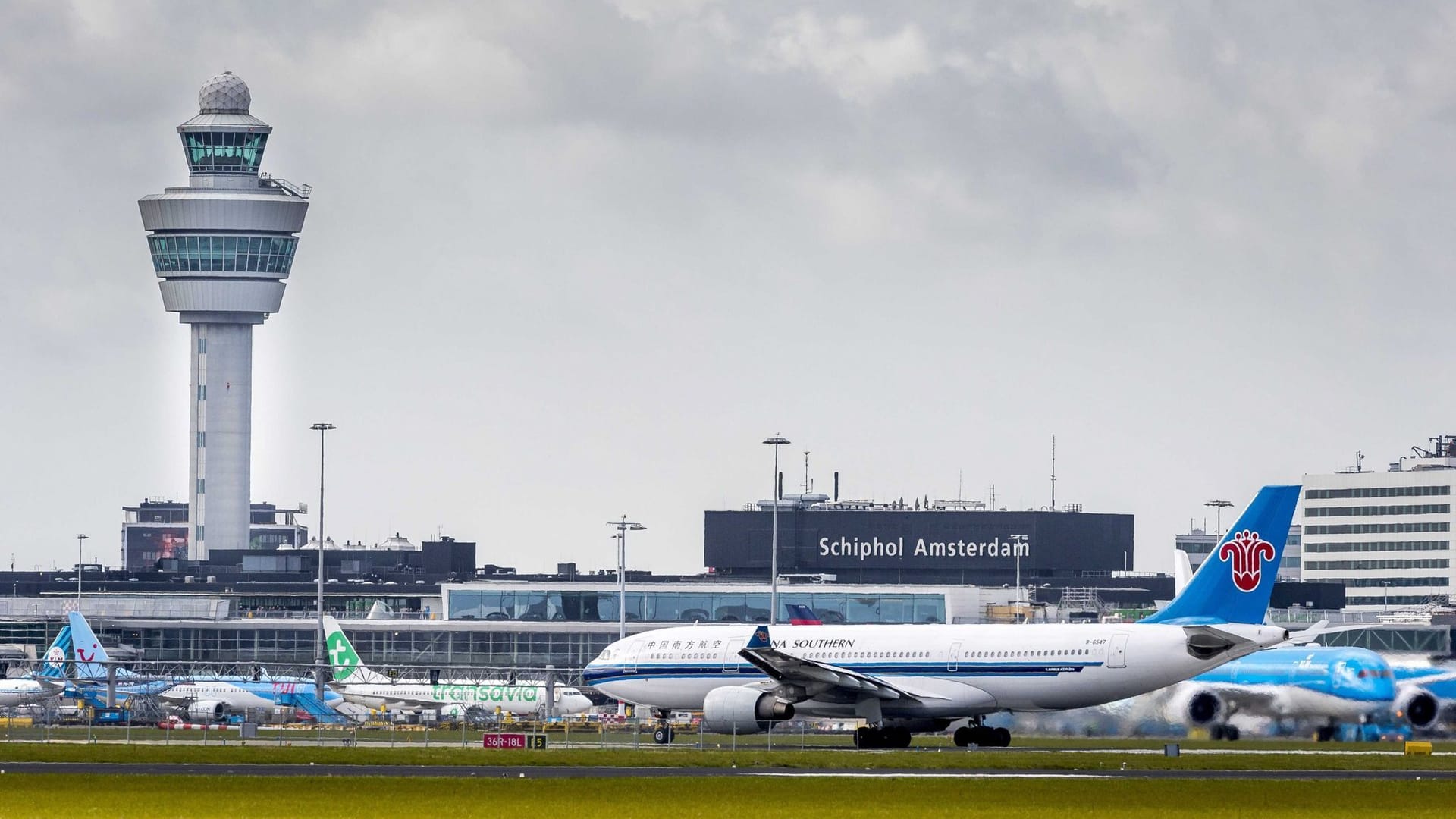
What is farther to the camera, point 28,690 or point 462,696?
point 28,690

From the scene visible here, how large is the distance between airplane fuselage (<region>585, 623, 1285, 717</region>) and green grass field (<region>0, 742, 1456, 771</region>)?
255 centimetres

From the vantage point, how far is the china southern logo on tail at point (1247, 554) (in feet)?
244

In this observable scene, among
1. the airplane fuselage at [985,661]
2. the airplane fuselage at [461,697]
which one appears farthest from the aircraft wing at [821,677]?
the airplane fuselage at [461,697]

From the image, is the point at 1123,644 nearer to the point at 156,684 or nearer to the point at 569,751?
the point at 569,751

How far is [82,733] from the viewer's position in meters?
96.1

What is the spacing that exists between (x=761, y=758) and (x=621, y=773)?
28.7 feet

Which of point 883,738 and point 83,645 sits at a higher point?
point 83,645

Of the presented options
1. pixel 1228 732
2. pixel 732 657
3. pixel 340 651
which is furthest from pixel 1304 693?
pixel 340 651

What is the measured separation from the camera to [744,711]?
79.9m

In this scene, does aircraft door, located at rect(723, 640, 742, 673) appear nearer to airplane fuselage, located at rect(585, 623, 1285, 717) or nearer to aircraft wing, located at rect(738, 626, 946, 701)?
airplane fuselage, located at rect(585, 623, 1285, 717)

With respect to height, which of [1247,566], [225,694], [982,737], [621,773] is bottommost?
[225,694]

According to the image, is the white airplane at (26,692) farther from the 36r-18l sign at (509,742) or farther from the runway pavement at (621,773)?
the runway pavement at (621,773)

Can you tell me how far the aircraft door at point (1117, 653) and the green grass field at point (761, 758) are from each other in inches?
118

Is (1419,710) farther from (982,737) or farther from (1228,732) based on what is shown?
(982,737)
